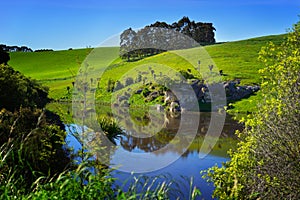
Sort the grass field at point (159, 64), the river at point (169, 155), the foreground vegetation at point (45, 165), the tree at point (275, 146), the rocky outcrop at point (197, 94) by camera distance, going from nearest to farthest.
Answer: the foreground vegetation at point (45, 165) < the tree at point (275, 146) < the river at point (169, 155) < the rocky outcrop at point (197, 94) < the grass field at point (159, 64)

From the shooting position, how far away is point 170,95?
197 ft

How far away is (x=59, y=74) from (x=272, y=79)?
9042 cm

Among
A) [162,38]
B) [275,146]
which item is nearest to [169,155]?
[275,146]

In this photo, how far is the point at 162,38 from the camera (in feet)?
305

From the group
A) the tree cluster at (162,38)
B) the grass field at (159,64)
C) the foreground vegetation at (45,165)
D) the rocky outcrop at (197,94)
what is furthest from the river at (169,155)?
the tree cluster at (162,38)

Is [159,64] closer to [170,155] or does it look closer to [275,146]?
[170,155]

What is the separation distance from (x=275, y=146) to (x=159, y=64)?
71.8 meters

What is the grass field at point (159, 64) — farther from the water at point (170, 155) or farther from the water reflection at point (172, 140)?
the water at point (170, 155)

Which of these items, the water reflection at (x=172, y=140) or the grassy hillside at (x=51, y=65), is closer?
the water reflection at (x=172, y=140)

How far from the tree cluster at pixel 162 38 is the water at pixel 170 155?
39.7m

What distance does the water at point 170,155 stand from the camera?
19.3 m

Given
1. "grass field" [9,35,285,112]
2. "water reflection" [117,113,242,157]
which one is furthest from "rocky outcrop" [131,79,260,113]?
"water reflection" [117,113,242,157]

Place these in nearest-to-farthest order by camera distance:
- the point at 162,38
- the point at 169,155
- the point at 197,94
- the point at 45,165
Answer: the point at 45,165, the point at 169,155, the point at 197,94, the point at 162,38

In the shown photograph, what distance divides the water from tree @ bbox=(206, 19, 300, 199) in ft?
9.50
